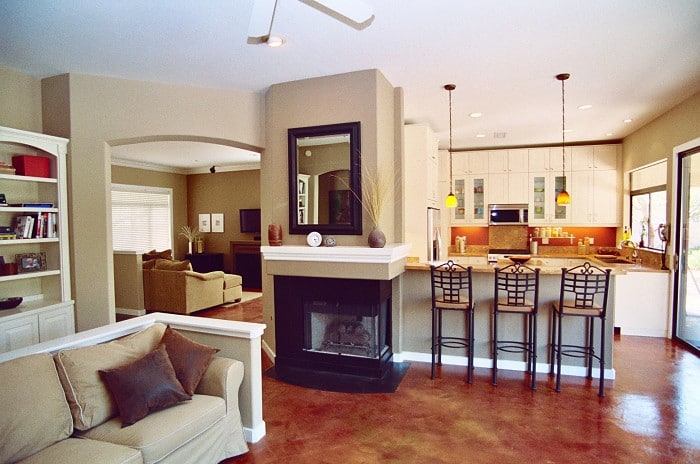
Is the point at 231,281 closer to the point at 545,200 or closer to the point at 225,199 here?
the point at 225,199

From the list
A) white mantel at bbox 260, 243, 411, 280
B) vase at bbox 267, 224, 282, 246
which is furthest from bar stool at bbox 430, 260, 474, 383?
vase at bbox 267, 224, 282, 246

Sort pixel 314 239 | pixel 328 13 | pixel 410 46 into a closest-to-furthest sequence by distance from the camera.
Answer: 1. pixel 328 13
2. pixel 410 46
3. pixel 314 239

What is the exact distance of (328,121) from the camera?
13.3 feet

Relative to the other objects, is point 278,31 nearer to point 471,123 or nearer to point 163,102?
point 163,102

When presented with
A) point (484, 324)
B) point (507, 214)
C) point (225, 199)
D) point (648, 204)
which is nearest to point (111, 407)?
point (484, 324)

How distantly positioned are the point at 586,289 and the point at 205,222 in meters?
8.82

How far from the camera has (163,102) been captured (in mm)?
4148

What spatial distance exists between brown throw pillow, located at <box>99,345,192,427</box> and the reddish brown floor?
65 centimetres

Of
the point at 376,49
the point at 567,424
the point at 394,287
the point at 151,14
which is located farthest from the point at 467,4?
the point at 567,424

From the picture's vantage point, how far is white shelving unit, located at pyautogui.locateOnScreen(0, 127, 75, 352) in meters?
3.50

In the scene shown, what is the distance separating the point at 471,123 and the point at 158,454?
5.41 meters

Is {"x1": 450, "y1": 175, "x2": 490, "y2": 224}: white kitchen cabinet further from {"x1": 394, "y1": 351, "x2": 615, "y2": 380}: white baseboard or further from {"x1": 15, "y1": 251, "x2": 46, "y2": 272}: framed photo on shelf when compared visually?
{"x1": 15, "y1": 251, "x2": 46, "y2": 272}: framed photo on shelf

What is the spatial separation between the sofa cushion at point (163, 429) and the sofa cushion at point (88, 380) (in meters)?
0.07

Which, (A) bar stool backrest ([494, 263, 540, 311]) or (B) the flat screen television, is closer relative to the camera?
(A) bar stool backrest ([494, 263, 540, 311])
